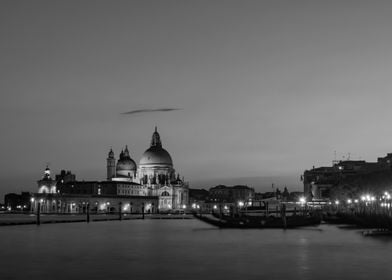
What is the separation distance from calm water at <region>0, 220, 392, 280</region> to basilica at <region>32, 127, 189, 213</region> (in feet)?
361

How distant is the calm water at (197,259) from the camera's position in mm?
26016

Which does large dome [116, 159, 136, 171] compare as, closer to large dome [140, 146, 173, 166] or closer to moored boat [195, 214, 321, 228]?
large dome [140, 146, 173, 166]

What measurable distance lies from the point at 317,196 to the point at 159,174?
47.0 meters

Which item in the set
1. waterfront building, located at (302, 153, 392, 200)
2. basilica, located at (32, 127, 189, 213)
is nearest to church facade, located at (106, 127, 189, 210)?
basilica, located at (32, 127, 189, 213)

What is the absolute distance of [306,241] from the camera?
43781 mm

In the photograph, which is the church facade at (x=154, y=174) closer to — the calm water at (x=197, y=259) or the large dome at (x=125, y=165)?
the large dome at (x=125, y=165)

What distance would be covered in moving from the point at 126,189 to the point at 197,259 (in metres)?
141

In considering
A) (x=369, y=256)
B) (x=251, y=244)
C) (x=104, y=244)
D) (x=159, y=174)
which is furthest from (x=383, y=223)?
(x=159, y=174)

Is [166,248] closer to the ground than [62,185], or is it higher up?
closer to the ground

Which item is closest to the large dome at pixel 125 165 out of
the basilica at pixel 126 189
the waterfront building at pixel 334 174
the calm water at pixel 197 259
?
the basilica at pixel 126 189

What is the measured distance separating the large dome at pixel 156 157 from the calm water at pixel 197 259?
137m

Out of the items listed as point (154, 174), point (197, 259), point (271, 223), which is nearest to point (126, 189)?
point (154, 174)

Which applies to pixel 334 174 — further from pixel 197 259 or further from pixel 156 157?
pixel 197 259

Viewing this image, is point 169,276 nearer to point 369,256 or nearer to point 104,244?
point 369,256
